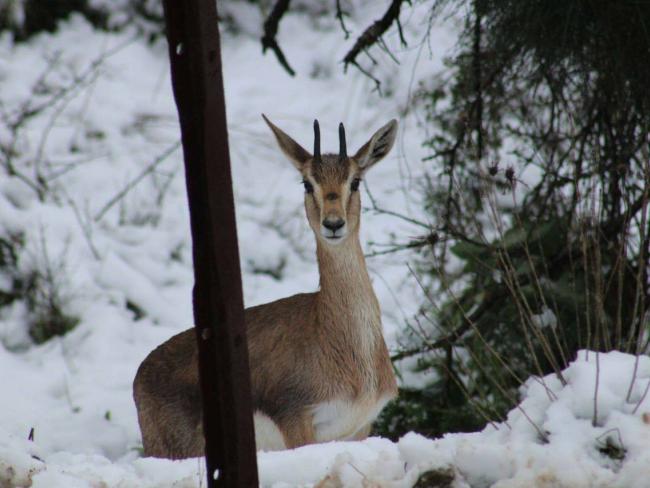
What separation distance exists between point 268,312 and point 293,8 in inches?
287

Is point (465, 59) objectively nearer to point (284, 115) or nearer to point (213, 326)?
A: point (284, 115)

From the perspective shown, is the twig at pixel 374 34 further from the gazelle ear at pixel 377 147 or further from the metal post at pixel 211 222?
the metal post at pixel 211 222

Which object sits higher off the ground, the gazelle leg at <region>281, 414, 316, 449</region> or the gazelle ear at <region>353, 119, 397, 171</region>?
the gazelle ear at <region>353, 119, 397, 171</region>

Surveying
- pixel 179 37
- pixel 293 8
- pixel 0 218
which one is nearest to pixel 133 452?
pixel 0 218

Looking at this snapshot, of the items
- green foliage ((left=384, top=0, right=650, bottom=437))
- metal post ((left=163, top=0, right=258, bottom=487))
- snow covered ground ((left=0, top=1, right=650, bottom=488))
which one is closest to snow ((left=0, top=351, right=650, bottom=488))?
snow covered ground ((left=0, top=1, right=650, bottom=488))

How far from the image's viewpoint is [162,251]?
28.8ft

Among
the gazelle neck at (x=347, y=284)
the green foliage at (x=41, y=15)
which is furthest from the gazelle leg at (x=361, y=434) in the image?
the green foliage at (x=41, y=15)

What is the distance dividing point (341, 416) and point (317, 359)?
0.89 feet

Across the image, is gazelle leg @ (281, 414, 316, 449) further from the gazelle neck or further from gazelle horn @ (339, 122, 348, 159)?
gazelle horn @ (339, 122, 348, 159)

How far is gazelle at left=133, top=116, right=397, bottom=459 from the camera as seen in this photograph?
4824mm

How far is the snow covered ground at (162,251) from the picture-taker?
11.6 feet

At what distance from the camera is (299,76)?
11.1m

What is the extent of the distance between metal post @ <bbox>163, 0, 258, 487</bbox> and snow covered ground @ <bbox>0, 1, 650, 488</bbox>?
62cm

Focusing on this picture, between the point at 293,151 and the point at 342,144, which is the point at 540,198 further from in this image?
the point at 342,144
